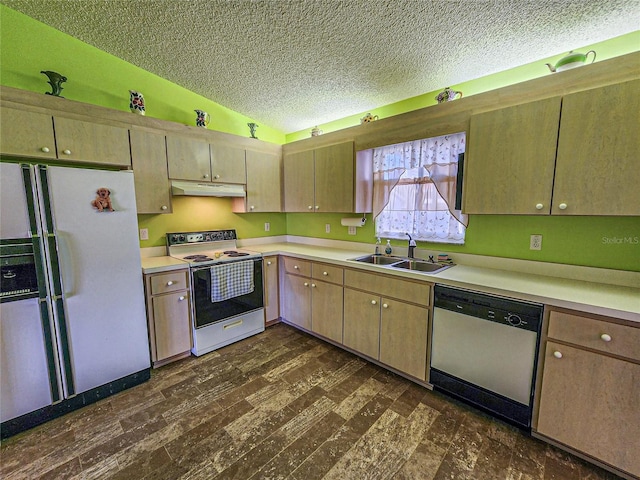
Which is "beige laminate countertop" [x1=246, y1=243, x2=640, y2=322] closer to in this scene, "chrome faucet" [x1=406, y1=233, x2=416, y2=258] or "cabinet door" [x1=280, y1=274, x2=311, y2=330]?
"chrome faucet" [x1=406, y1=233, x2=416, y2=258]

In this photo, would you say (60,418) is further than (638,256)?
Yes

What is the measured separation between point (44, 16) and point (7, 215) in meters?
1.58

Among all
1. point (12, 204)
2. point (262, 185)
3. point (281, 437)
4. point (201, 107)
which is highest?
point (201, 107)

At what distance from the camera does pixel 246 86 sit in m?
2.75

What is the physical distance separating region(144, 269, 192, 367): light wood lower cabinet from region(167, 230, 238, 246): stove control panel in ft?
1.97

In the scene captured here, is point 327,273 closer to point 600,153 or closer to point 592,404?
point 592,404

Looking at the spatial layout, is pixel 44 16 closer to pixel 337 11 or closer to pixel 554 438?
pixel 337 11

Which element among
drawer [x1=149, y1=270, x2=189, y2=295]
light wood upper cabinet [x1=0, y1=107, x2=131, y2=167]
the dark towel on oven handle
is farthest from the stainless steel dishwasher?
light wood upper cabinet [x1=0, y1=107, x2=131, y2=167]

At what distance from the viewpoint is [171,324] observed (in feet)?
7.84

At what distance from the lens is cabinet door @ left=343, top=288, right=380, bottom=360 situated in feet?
7.62

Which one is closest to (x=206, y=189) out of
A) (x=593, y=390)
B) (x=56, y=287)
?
(x=56, y=287)

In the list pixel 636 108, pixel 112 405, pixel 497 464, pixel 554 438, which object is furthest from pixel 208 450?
pixel 636 108

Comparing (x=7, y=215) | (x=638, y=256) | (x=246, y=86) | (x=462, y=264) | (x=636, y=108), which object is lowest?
(x=462, y=264)

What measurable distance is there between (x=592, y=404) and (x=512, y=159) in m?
1.49
